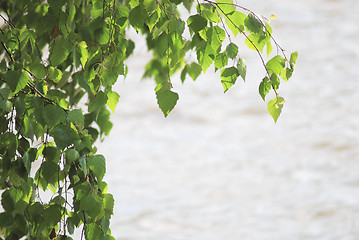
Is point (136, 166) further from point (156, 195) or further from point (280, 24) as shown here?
point (280, 24)

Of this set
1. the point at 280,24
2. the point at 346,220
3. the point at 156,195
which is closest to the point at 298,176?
the point at 346,220

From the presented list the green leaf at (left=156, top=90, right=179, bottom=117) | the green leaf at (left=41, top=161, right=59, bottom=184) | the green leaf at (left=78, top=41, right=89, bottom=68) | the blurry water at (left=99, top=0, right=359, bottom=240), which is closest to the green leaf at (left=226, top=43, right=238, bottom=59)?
the green leaf at (left=156, top=90, right=179, bottom=117)

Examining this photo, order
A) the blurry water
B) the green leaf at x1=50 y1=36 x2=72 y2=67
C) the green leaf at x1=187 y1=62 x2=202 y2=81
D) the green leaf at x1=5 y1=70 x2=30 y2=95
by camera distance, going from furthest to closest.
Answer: the blurry water → the green leaf at x1=187 y1=62 x2=202 y2=81 → the green leaf at x1=50 y1=36 x2=72 y2=67 → the green leaf at x1=5 y1=70 x2=30 y2=95

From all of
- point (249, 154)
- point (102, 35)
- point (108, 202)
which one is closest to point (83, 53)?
point (102, 35)

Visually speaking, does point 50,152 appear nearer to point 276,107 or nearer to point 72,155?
point 72,155

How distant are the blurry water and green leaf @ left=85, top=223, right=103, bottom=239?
1747mm

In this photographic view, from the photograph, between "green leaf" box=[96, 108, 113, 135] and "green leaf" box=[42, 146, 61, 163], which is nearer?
"green leaf" box=[42, 146, 61, 163]

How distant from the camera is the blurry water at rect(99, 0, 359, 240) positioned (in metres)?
2.85

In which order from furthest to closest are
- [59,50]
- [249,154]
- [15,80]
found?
[249,154] → [59,50] → [15,80]

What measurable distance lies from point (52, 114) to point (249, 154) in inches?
101

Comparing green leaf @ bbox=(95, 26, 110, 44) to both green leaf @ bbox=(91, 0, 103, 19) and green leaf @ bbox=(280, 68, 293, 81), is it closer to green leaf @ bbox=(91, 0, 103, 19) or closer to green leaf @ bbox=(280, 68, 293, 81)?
→ green leaf @ bbox=(91, 0, 103, 19)

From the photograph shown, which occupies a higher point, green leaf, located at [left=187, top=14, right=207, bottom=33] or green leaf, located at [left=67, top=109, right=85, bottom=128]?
green leaf, located at [left=187, top=14, right=207, bottom=33]

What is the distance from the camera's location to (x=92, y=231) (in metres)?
1.02

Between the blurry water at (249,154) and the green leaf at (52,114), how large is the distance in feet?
6.13
